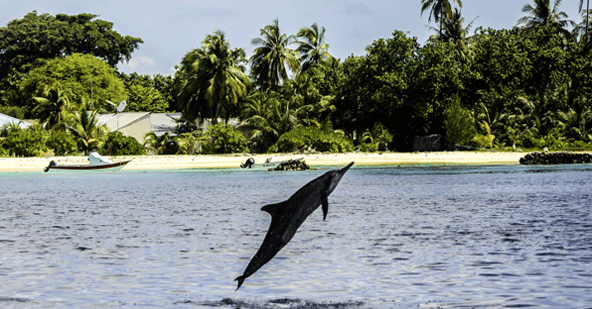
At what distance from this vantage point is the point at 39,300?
288 inches

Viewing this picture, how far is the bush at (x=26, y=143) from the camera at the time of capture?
126 feet

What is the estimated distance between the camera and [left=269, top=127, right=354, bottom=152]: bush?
38406 millimetres

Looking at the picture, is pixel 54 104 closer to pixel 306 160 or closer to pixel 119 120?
pixel 119 120

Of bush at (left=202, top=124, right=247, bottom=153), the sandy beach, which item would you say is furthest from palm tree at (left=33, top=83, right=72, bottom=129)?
bush at (left=202, top=124, right=247, bottom=153)

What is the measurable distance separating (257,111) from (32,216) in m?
27.5

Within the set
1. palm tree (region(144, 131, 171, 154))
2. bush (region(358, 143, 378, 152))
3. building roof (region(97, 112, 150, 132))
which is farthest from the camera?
building roof (region(97, 112, 150, 132))

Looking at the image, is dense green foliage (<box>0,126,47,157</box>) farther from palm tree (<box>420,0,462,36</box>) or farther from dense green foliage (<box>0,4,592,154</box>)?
palm tree (<box>420,0,462,36</box>)

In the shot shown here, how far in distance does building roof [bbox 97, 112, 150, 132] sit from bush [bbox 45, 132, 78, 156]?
6.06 m

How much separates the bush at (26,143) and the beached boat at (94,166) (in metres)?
3.60

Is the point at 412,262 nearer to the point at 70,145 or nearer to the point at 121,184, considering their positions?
the point at 121,184

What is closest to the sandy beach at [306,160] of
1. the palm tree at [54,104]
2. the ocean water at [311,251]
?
the palm tree at [54,104]

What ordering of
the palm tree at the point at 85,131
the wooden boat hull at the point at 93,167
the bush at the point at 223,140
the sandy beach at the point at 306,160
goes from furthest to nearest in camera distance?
the bush at the point at 223,140, the palm tree at the point at 85,131, the sandy beach at the point at 306,160, the wooden boat hull at the point at 93,167

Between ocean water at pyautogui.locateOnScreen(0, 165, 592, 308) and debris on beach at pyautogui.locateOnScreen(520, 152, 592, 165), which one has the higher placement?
debris on beach at pyautogui.locateOnScreen(520, 152, 592, 165)

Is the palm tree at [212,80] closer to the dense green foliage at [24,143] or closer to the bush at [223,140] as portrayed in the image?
the bush at [223,140]
